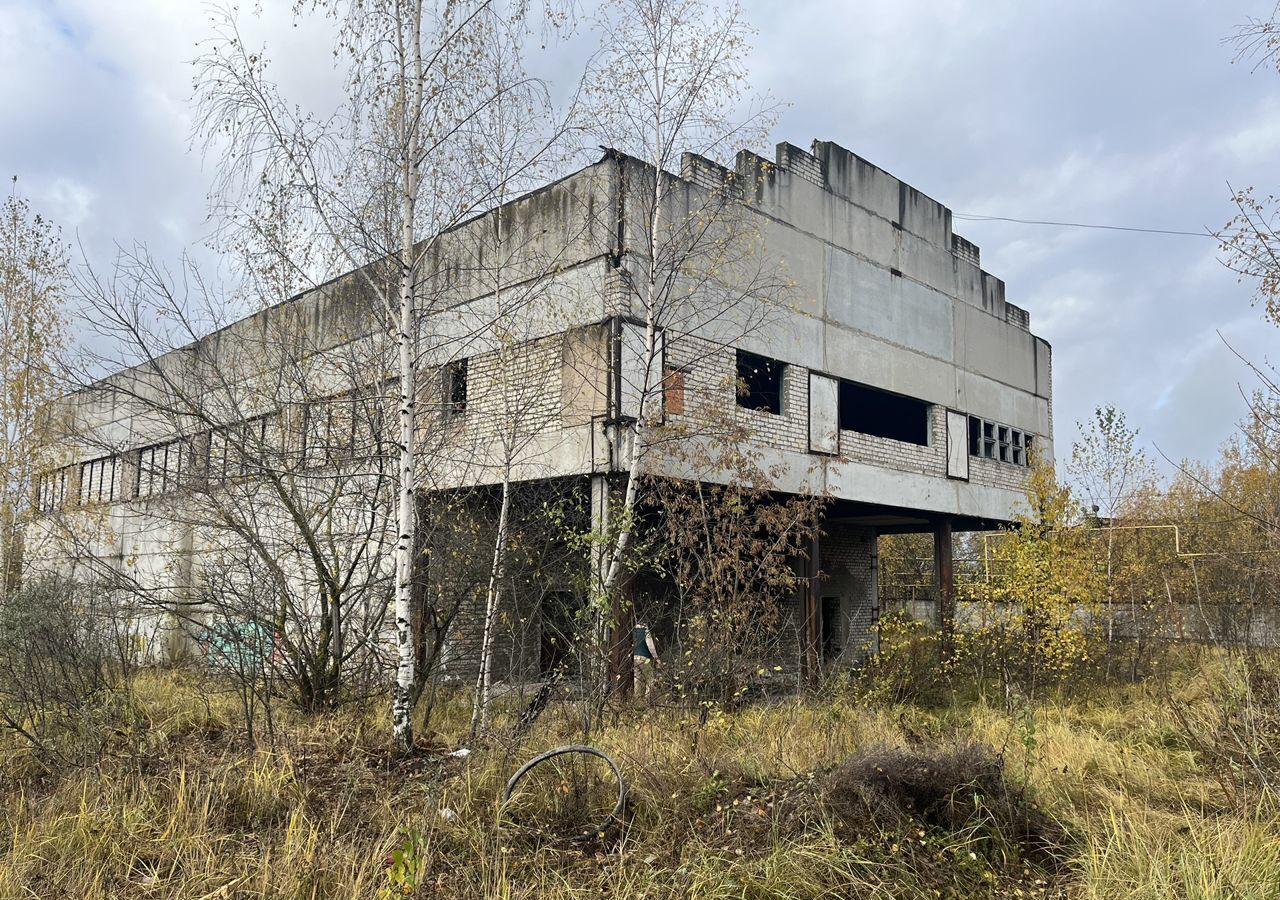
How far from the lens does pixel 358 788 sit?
6.30 meters

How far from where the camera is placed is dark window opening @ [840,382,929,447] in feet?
61.2

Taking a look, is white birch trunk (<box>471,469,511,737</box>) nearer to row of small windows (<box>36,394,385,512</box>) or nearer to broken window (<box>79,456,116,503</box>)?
row of small windows (<box>36,394,385,512</box>)

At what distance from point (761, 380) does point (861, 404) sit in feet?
19.1

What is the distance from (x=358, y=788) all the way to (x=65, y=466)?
14932mm

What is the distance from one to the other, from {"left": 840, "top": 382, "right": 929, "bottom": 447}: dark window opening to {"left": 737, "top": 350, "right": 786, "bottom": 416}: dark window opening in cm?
371

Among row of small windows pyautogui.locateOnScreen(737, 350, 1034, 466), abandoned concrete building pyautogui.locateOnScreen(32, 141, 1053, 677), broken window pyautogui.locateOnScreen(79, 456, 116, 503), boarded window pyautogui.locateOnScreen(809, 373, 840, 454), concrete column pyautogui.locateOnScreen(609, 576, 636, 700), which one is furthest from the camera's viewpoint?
broken window pyautogui.locateOnScreen(79, 456, 116, 503)

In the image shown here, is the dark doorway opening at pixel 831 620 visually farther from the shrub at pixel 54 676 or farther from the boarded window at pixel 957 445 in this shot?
the shrub at pixel 54 676

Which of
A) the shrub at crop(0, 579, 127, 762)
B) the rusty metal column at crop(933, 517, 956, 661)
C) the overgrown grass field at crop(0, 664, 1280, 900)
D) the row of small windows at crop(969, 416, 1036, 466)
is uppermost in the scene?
the row of small windows at crop(969, 416, 1036, 466)

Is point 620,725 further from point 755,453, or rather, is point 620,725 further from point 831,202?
point 831,202

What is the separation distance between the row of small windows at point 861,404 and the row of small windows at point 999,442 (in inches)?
39.0

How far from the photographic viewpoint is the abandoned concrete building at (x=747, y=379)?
34.4 feet

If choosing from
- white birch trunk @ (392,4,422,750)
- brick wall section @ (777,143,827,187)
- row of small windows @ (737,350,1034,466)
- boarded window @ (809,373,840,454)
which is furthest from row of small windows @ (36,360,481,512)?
brick wall section @ (777,143,827,187)

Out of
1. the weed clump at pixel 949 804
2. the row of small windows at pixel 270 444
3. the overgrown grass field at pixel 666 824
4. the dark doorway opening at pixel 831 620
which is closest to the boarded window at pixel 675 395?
the row of small windows at pixel 270 444

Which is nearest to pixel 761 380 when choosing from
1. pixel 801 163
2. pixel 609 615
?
pixel 801 163
